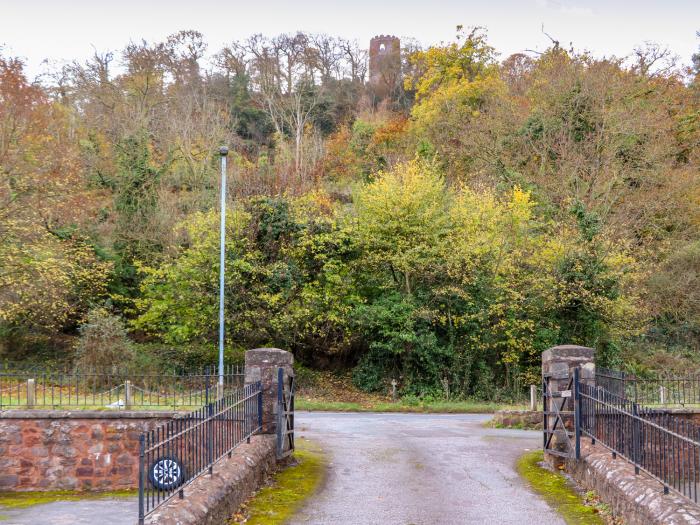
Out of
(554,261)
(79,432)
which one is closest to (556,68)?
(554,261)

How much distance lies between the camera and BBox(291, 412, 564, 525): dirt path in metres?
9.94

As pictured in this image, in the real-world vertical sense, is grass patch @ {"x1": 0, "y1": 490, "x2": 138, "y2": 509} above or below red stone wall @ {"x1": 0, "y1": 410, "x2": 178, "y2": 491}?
below

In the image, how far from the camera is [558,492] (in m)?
11.4

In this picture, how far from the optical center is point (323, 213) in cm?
3153

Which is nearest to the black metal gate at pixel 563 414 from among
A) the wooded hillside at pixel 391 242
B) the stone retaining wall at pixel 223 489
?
the stone retaining wall at pixel 223 489

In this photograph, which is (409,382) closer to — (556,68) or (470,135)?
(470,135)

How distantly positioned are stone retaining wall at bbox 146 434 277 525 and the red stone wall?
398cm

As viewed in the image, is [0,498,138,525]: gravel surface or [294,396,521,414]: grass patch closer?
[0,498,138,525]: gravel surface

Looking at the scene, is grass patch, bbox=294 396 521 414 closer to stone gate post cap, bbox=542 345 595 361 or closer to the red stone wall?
the red stone wall

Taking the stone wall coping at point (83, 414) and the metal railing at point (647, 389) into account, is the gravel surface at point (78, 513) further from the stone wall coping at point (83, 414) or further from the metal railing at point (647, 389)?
the metal railing at point (647, 389)

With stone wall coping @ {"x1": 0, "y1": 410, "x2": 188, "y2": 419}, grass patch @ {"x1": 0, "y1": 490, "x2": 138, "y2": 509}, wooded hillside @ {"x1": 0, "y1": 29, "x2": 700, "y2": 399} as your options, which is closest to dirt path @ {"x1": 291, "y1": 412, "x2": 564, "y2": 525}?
stone wall coping @ {"x1": 0, "y1": 410, "x2": 188, "y2": 419}

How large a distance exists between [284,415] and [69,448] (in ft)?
16.7

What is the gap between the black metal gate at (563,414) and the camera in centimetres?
1220

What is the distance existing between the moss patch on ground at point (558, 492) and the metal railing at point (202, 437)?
4.69 metres
